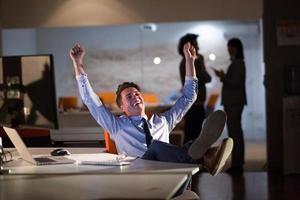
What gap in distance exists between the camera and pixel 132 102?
323 cm

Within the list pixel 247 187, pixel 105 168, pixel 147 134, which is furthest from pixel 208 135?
pixel 247 187

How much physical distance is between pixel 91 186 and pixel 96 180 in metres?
0.12

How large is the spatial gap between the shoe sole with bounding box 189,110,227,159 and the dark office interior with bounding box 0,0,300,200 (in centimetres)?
162

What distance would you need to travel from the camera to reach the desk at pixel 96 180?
183 centimetres

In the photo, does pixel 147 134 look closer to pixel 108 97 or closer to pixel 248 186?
pixel 248 186

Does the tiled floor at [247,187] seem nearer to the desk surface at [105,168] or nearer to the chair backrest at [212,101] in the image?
the desk surface at [105,168]

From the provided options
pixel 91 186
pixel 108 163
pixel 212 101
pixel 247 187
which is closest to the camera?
pixel 91 186

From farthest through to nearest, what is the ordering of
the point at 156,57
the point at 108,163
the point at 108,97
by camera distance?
1. the point at 156,57
2. the point at 108,97
3. the point at 108,163

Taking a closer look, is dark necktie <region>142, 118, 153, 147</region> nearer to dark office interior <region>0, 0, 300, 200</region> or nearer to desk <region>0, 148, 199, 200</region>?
desk <region>0, 148, 199, 200</region>

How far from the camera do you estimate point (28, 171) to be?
94.0 inches

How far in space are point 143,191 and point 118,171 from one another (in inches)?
19.4

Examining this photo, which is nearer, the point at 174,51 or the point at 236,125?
the point at 236,125

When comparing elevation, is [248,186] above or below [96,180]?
below

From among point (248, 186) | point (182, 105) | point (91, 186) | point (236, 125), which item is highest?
point (182, 105)
